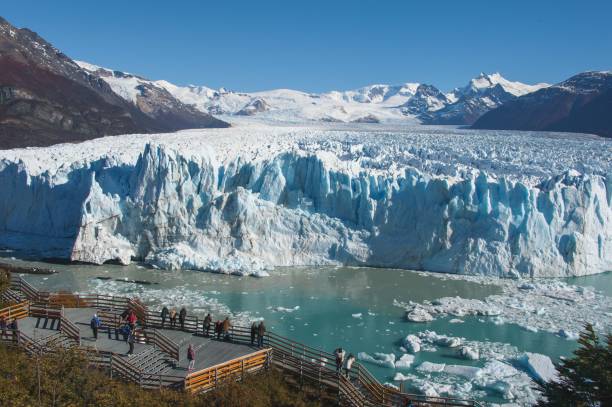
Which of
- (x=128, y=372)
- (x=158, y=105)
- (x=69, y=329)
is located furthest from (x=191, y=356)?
(x=158, y=105)

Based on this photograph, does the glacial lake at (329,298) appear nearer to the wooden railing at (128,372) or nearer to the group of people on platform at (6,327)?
the wooden railing at (128,372)

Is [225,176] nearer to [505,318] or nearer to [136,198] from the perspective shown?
[136,198]

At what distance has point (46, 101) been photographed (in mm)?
39938

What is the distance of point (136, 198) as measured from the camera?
19.3 metres

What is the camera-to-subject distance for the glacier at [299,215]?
721 inches

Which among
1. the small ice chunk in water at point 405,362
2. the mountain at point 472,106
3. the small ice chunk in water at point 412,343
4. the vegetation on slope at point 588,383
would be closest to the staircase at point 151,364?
the small ice chunk in water at point 405,362

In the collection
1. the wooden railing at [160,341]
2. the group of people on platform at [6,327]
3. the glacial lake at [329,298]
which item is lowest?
the glacial lake at [329,298]

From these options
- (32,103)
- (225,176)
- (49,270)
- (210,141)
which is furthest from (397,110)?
(49,270)

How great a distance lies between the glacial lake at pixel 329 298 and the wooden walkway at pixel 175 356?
1.87 metres

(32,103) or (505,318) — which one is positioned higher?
(32,103)

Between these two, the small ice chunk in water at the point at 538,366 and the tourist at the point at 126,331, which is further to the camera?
the small ice chunk in water at the point at 538,366

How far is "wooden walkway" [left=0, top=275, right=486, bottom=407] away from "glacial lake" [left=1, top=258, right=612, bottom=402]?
73.6 inches

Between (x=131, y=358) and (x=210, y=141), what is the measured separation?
18.3 m

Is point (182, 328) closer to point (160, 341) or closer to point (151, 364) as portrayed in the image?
point (160, 341)
